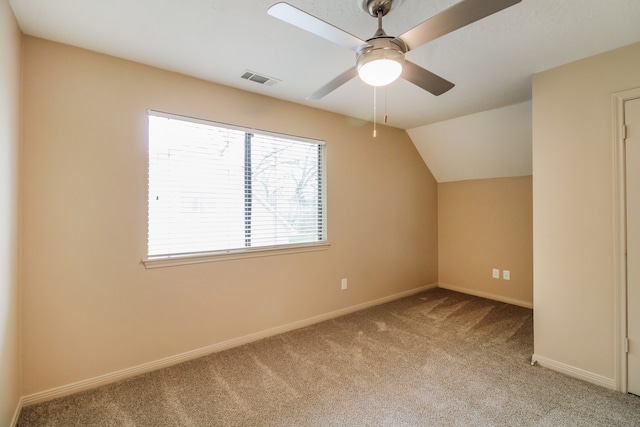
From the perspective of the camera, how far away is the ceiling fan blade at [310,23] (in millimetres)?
1132

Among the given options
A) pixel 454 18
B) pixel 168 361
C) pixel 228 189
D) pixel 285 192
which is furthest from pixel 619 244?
pixel 168 361

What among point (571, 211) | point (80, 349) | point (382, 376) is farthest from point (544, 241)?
point (80, 349)

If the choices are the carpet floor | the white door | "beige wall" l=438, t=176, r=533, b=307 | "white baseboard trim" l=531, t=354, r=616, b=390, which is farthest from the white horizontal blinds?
the white door

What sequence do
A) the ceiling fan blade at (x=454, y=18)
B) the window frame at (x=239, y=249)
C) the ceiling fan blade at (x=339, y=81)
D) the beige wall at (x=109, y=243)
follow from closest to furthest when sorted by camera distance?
the ceiling fan blade at (x=454, y=18)
the ceiling fan blade at (x=339, y=81)
the beige wall at (x=109, y=243)
the window frame at (x=239, y=249)

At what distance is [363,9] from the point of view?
60.6 inches

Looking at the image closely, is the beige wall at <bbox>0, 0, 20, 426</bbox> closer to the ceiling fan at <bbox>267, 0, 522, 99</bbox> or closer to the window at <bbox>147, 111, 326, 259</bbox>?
the window at <bbox>147, 111, 326, 259</bbox>

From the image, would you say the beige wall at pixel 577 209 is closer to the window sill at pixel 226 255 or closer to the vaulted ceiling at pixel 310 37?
the vaulted ceiling at pixel 310 37

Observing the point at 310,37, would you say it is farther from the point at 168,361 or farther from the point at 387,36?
the point at 168,361

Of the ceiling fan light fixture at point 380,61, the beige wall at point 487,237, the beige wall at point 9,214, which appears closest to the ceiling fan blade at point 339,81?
the ceiling fan light fixture at point 380,61

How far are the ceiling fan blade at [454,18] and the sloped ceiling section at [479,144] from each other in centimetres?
226

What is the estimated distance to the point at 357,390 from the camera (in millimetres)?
1993

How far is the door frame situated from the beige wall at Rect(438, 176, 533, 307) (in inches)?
66.5

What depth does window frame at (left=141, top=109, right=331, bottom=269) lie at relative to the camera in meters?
2.25

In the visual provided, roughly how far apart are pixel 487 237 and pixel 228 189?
11.4 feet
